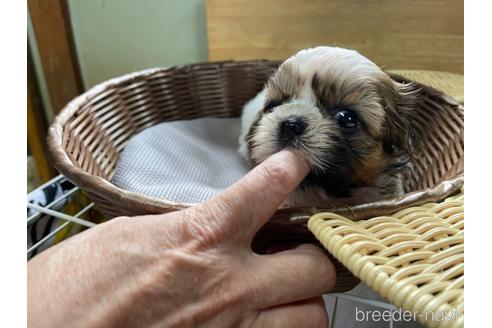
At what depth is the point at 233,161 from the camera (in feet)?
5.54

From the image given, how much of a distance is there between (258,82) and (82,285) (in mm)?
1356

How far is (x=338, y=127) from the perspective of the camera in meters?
1.05

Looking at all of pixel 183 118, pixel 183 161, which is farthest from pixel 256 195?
pixel 183 118

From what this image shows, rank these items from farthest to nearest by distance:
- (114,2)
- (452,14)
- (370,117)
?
(114,2) < (452,14) < (370,117)

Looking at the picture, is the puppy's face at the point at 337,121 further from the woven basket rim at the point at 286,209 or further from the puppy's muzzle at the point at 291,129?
the woven basket rim at the point at 286,209

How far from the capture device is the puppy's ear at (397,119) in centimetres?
114

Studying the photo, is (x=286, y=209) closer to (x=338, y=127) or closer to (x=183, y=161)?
(x=338, y=127)

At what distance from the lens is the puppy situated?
101 centimetres

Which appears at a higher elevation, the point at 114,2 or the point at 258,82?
the point at 114,2

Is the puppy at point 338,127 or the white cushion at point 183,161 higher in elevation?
the puppy at point 338,127

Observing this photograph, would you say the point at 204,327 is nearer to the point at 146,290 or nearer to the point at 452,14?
the point at 146,290

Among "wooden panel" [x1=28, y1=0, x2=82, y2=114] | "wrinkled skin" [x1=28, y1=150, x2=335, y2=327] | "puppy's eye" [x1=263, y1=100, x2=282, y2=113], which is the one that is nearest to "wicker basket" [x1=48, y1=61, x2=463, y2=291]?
"wrinkled skin" [x1=28, y1=150, x2=335, y2=327]

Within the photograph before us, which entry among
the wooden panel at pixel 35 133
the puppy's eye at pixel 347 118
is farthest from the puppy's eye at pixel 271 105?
the wooden panel at pixel 35 133

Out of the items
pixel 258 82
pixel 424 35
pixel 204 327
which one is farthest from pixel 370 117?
pixel 424 35
